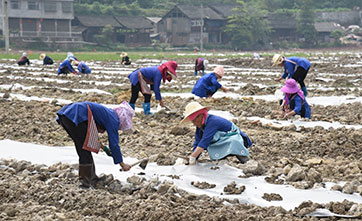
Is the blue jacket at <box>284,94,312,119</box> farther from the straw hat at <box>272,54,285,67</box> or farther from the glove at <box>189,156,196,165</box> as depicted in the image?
the glove at <box>189,156,196,165</box>

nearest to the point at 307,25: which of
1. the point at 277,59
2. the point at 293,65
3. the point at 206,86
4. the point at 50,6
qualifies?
the point at 50,6

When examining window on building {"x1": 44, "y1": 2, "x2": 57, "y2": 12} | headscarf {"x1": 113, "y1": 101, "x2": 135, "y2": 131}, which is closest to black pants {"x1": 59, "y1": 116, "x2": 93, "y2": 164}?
headscarf {"x1": 113, "y1": 101, "x2": 135, "y2": 131}

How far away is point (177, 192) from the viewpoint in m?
4.55

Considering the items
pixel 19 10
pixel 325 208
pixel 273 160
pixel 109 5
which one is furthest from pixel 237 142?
pixel 109 5

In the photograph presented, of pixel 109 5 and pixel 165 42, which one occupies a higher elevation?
pixel 109 5

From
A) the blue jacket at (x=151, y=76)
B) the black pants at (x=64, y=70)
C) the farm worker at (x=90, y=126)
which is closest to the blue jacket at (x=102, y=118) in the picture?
the farm worker at (x=90, y=126)

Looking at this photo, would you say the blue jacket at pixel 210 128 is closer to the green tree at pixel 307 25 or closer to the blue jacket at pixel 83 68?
the blue jacket at pixel 83 68

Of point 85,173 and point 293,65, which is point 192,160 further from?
point 293,65

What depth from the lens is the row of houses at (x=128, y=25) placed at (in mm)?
41125

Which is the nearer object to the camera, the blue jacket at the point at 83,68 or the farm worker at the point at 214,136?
the farm worker at the point at 214,136

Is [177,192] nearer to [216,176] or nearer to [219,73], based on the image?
[216,176]

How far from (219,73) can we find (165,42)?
40.7 m

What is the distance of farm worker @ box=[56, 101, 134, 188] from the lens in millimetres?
4656

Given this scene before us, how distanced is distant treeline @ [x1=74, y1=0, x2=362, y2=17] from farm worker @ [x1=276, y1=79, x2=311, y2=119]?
129 ft
